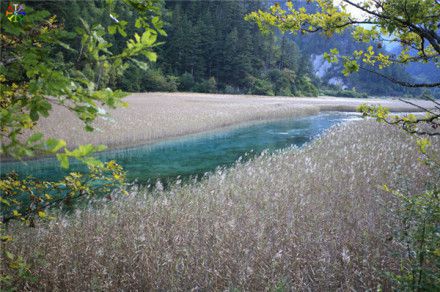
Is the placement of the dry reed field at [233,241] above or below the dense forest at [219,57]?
below

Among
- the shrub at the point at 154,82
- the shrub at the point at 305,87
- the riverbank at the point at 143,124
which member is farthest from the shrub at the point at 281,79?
the riverbank at the point at 143,124

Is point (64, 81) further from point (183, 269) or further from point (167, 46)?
point (167, 46)

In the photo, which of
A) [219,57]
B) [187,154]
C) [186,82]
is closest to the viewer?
[187,154]

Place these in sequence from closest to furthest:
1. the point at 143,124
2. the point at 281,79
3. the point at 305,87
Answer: the point at 143,124 < the point at 281,79 < the point at 305,87

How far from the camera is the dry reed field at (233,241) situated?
3398 millimetres

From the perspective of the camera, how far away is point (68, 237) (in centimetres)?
450

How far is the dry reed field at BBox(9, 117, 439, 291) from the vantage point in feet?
11.1

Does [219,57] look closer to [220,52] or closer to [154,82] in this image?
[220,52]

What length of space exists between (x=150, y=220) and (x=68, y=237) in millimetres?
1183

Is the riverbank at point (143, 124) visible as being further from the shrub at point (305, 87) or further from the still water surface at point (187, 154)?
the shrub at point (305, 87)

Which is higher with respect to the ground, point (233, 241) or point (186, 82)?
point (186, 82)

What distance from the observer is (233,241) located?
13.7ft

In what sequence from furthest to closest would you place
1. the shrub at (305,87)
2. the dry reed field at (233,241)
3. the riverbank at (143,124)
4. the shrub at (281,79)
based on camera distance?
1. the shrub at (305,87)
2. the shrub at (281,79)
3. the riverbank at (143,124)
4. the dry reed field at (233,241)

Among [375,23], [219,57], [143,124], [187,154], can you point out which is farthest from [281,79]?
[375,23]
